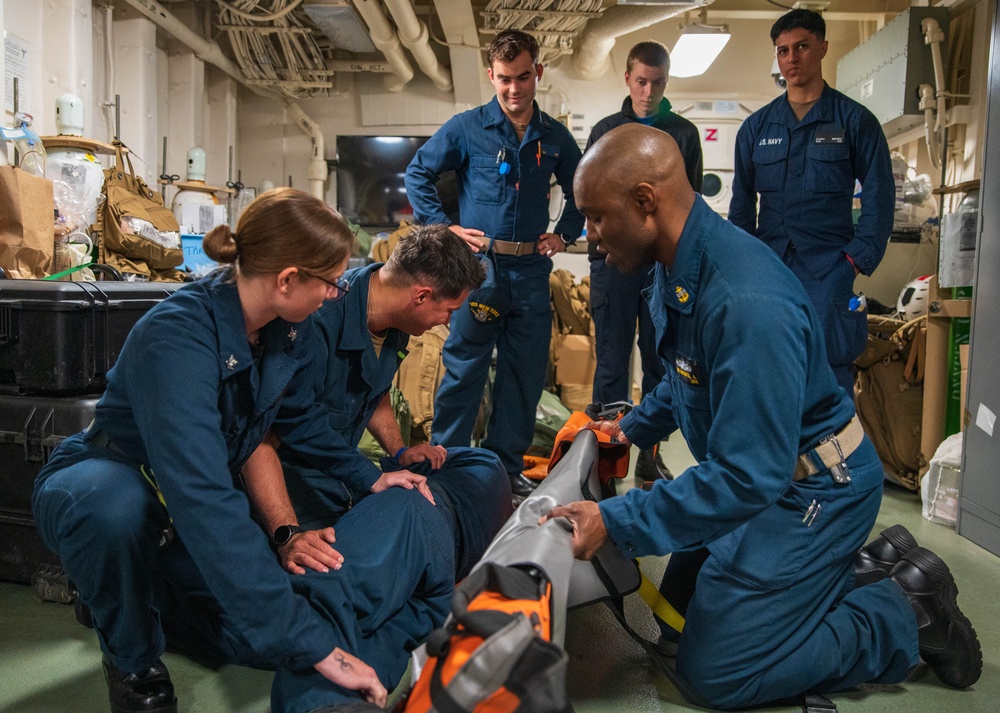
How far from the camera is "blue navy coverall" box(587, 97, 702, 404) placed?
3.38 m

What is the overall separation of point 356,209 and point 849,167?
509 centimetres

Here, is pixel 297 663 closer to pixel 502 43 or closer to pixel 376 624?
pixel 376 624

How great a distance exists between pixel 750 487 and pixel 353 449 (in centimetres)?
96

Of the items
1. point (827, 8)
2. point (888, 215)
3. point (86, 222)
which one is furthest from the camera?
point (827, 8)

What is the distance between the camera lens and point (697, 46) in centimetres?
545

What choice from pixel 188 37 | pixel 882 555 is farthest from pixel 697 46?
pixel 882 555

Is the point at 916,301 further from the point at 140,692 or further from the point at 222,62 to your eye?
the point at 222,62

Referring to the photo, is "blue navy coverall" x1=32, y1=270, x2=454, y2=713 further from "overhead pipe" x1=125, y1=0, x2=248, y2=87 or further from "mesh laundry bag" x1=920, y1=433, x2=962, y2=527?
"overhead pipe" x1=125, y1=0, x2=248, y2=87

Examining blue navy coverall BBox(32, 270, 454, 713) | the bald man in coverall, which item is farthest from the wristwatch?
the bald man in coverall

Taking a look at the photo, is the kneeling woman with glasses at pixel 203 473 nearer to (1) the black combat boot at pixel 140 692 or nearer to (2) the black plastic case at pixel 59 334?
(1) the black combat boot at pixel 140 692

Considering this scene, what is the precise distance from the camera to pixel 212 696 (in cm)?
164

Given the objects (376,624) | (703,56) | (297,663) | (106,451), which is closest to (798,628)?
(376,624)

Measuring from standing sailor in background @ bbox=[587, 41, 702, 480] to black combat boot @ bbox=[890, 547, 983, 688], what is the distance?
5.15ft

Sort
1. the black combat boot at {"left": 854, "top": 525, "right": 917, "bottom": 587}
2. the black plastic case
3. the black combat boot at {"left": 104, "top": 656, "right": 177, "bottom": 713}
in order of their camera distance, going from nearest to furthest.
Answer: the black combat boot at {"left": 104, "top": 656, "right": 177, "bottom": 713}, the black combat boot at {"left": 854, "top": 525, "right": 917, "bottom": 587}, the black plastic case
